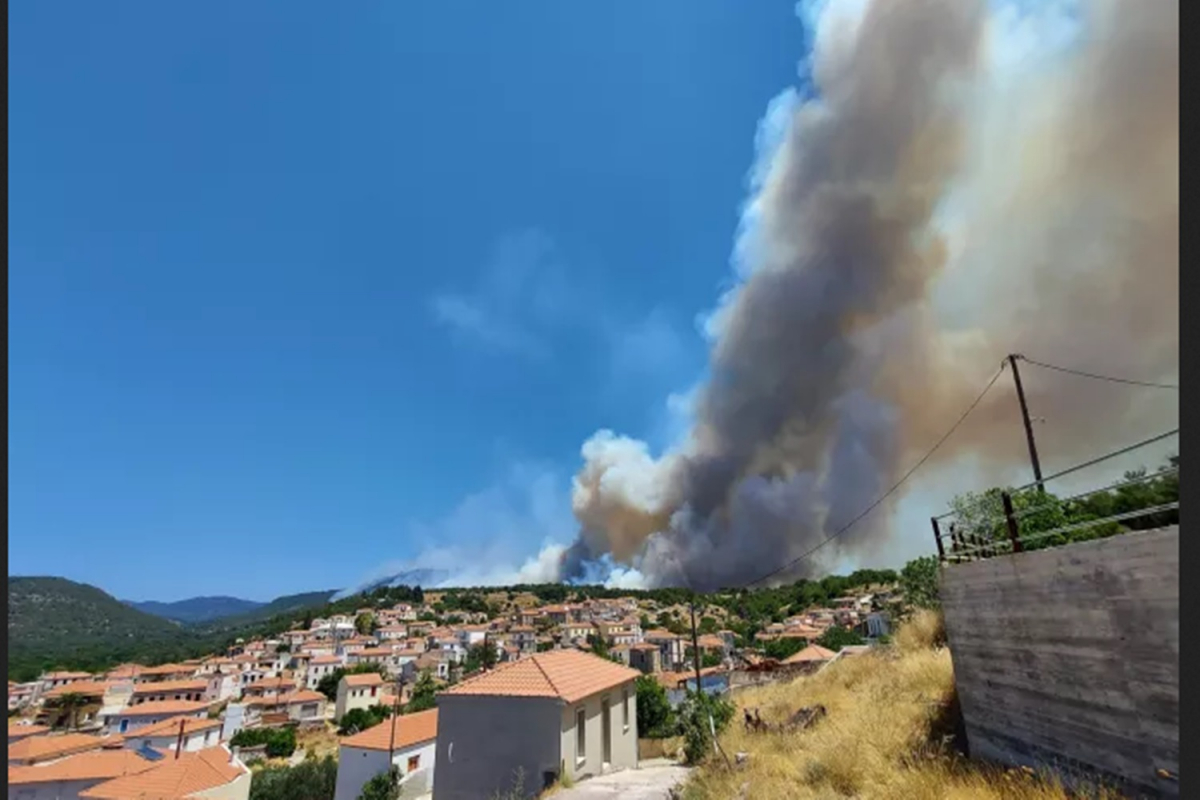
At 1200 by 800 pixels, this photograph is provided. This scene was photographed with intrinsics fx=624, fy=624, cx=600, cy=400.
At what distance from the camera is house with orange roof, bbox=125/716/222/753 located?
53.8 meters

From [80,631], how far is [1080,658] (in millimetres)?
218165

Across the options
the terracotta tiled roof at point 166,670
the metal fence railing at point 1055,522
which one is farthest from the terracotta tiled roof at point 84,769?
the terracotta tiled roof at point 166,670

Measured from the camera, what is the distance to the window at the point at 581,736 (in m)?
16.2

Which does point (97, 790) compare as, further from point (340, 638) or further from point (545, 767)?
point (340, 638)

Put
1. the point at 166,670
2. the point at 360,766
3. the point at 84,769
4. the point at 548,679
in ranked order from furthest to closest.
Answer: the point at 166,670, the point at 84,769, the point at 360,766, the point at 548,679

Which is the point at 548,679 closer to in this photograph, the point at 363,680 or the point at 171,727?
the point at 171,727

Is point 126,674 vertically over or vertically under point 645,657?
over

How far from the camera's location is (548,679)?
1672 centimetres

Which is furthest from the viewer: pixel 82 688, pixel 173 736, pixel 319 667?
pixel 319 667

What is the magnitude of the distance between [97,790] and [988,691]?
39.3 m

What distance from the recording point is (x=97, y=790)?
98.5 ft

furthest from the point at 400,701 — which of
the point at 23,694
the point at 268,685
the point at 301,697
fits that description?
the point at 23,694

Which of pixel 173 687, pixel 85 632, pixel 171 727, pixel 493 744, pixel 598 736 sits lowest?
pixel 85 632

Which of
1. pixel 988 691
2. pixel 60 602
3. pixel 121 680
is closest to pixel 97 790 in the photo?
pixel 988 691
